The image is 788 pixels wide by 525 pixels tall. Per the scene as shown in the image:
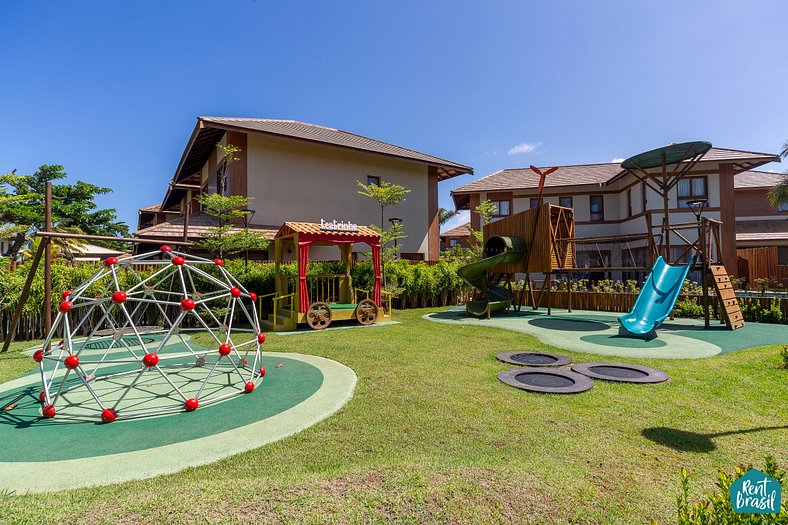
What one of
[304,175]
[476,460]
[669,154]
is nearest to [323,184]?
[304,175]

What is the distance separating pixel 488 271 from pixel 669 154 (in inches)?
275

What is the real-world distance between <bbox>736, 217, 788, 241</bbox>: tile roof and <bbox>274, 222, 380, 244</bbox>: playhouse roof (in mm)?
26735

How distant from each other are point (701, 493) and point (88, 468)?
488cm

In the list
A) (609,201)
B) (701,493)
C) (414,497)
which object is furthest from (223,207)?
(609,201)

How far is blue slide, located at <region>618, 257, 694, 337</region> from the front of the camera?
933cm

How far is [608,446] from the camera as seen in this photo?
11.5 ft

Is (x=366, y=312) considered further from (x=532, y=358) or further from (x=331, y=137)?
(x=331, y=137)

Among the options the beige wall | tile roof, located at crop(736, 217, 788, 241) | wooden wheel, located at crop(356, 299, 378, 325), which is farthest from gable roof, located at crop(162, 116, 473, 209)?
tile roof, located at crop(736, 217, 788, 241)

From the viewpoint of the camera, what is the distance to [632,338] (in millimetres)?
9148

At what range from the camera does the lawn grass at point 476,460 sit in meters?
2.51

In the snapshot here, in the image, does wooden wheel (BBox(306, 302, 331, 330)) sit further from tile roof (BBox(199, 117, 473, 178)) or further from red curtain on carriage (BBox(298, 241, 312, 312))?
tile roof (BBox(199, 117, 473, 178))

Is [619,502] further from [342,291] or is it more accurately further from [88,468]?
[342,291]

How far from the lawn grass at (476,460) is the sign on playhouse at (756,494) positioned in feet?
2.20

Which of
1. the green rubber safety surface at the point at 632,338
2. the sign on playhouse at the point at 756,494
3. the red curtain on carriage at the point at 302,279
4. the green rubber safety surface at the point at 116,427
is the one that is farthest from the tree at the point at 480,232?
the sign on playhouse at the point at 756,494
